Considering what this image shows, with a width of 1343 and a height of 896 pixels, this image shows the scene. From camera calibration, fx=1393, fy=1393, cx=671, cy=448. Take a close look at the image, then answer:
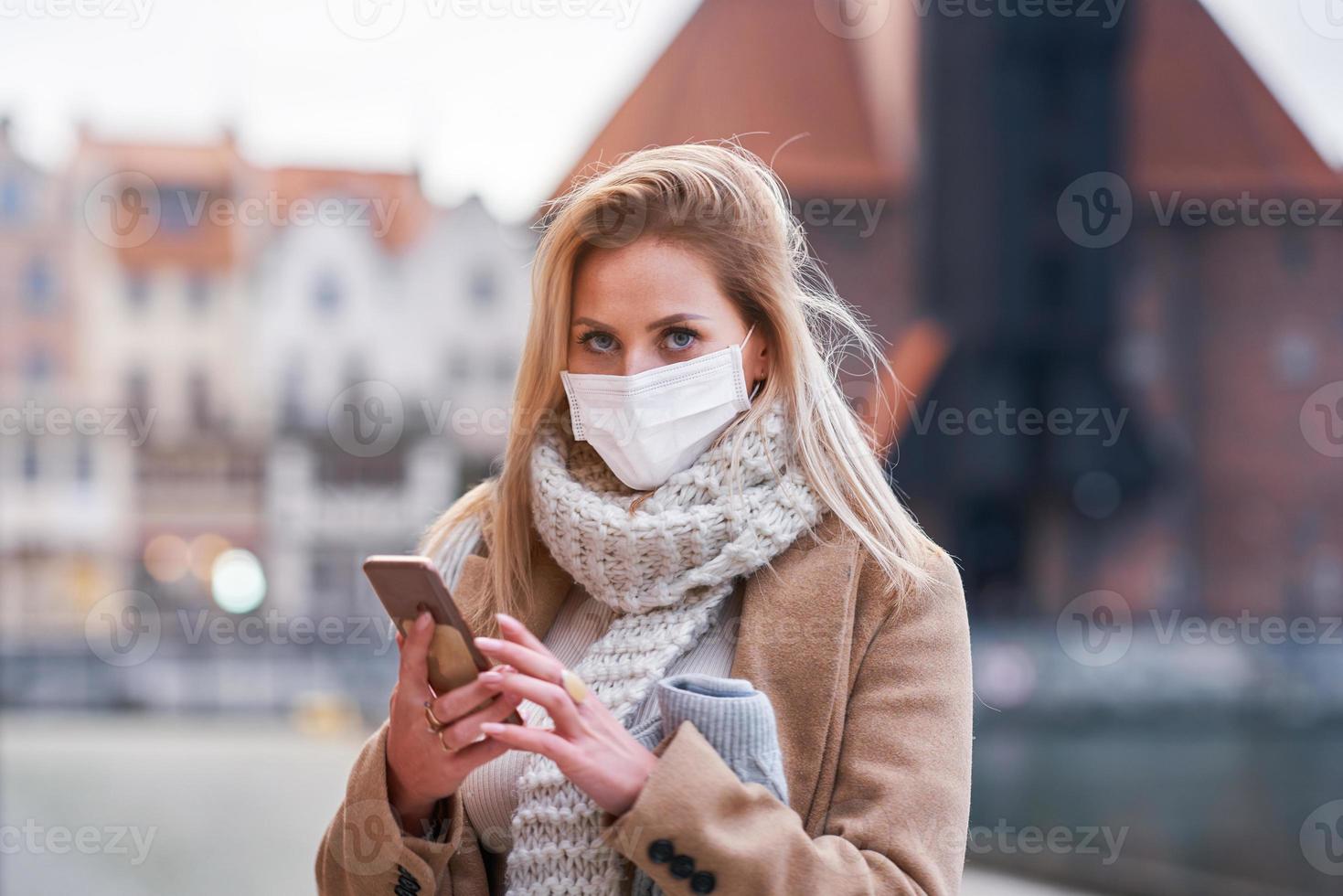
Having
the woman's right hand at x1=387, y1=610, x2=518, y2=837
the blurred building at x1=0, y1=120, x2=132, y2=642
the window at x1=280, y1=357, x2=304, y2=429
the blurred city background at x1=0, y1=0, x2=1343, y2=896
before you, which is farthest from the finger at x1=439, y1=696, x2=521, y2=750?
the blurred building at x1=0, y1=120, x2=132, y2=642

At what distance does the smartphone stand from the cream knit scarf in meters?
0.19

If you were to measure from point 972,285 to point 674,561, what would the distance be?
2605cm

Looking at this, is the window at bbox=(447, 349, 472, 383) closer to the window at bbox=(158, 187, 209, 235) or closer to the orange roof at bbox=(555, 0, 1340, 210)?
the window at bbox=(158, 187, 209, 235)

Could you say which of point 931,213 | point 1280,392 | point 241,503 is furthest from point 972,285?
point 241,503

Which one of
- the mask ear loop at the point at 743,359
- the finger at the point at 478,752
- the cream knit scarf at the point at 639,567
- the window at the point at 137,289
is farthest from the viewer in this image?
the window at the point at 137,289

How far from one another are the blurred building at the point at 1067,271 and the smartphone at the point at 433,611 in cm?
2402

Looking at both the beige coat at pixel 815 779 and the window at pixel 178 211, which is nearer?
the beige coat at pixel 815 779

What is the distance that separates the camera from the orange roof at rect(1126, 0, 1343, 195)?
3009 cm

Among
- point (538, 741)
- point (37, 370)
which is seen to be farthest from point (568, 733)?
point (37, 370)

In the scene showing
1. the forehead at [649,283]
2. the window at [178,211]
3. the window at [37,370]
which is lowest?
the window at [37,370]

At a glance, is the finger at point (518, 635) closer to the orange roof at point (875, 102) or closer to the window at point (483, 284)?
the orange roof at point (875, 102)

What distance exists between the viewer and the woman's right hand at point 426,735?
1436mm

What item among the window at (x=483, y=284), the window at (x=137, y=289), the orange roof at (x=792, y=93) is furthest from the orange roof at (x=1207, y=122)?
the window at (x=137, y=289)

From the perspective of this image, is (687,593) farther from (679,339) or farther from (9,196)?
(9,196)
